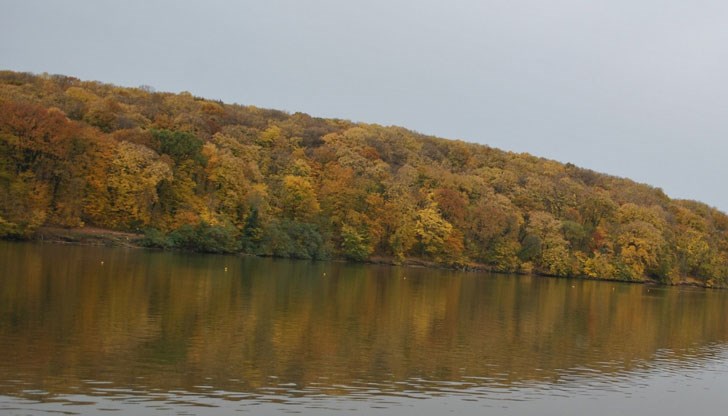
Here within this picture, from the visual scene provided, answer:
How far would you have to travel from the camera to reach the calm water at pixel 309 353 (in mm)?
17016

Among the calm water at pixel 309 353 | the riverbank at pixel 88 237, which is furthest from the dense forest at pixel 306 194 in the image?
the calm water at pixel 309 353

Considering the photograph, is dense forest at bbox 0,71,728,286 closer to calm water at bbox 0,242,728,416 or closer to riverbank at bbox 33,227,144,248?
riverbank at bbox 33,227,144,248

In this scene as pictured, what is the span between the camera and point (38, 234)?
63.0 m

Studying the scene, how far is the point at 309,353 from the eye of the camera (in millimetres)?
22953

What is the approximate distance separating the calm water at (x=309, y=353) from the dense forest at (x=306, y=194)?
83.3 ft

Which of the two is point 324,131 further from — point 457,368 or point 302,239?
point 457,368

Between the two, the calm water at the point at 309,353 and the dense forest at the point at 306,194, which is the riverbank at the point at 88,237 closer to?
the dense forest at the point at 306,194

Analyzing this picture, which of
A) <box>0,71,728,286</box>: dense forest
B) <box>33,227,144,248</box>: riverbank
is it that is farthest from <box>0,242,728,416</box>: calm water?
<box>0,71,728,286</box>: dense forest

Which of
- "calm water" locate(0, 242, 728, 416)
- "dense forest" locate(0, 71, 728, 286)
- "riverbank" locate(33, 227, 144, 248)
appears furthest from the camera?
"dense forest" locate(0, 71, 728, 286)

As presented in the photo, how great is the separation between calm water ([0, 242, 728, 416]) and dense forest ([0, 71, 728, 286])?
25.4 m

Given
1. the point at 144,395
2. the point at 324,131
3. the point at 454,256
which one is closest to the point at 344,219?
the point at 454,256

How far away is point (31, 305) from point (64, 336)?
5538 millimetres

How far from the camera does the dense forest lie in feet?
222

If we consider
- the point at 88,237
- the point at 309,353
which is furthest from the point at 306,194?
the point at 309,353
